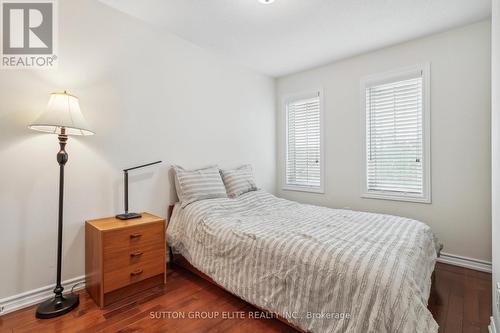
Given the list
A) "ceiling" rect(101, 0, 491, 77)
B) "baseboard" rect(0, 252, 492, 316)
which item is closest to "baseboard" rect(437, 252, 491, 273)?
"baseboard" rect(0, 252, 492, 316)

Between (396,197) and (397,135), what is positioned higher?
(397,135)

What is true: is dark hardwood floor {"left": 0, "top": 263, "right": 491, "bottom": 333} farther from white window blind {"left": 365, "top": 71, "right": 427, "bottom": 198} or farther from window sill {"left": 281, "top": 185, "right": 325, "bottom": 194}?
window sill {"left": 281, "top": 185, "right": 325, "bottom": 194}

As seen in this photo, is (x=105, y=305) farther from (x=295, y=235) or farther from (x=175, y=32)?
(x=175, y=32)

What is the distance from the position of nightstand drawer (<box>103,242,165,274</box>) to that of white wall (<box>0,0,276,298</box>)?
1.57ft

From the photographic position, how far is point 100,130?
228cm

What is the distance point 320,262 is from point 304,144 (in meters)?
2.69

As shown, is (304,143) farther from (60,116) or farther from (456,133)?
(60,116)

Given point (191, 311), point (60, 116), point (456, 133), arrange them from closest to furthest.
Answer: point (60, 116)
point (191, 311)
point (456, 133)

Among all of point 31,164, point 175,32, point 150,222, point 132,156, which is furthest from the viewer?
point 175,32

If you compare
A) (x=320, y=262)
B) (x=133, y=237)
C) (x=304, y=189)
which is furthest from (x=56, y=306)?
(x=304, y=189)

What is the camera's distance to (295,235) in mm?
1805

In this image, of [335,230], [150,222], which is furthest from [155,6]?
[335,230]

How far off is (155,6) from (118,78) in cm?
76

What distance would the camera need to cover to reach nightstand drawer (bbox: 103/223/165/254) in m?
1.92
